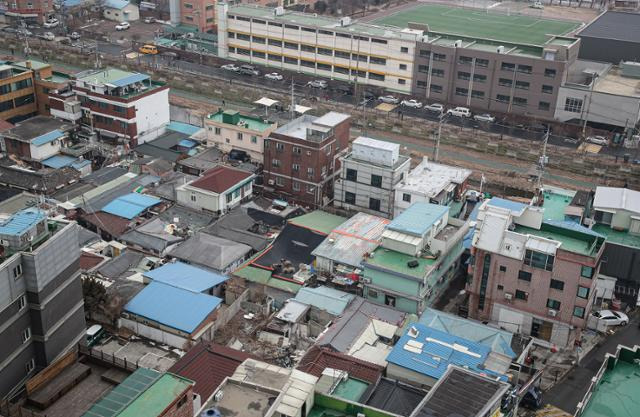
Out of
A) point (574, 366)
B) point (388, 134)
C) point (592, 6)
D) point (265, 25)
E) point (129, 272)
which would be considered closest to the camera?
point (574, 366)

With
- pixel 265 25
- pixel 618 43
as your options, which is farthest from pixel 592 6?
pixel 265 25

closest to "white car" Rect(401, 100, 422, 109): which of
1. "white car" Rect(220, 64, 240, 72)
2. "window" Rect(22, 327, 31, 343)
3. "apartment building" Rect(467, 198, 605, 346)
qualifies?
"white car" Rect(220, 64, 240, 72)

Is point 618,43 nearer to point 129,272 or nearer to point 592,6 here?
point 592,6

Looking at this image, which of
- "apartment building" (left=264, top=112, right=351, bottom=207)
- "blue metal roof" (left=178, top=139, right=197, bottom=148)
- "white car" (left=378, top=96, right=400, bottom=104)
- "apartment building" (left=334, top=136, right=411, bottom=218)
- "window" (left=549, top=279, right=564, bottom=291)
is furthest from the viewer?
"white car" (left=378, top=96, right=400, bottom=104)

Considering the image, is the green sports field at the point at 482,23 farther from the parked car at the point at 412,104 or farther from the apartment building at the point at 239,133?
the apartment building at the point at 239,133

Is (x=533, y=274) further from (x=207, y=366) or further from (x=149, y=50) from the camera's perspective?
(x=149, y=50)

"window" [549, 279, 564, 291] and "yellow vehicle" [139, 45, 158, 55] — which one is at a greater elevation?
"yellow vehicle" [139, 45, 158, 55]

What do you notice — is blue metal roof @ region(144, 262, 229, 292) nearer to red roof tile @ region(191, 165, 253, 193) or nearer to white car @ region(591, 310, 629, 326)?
red roof tile @ region(191, 165, 253, 193)
